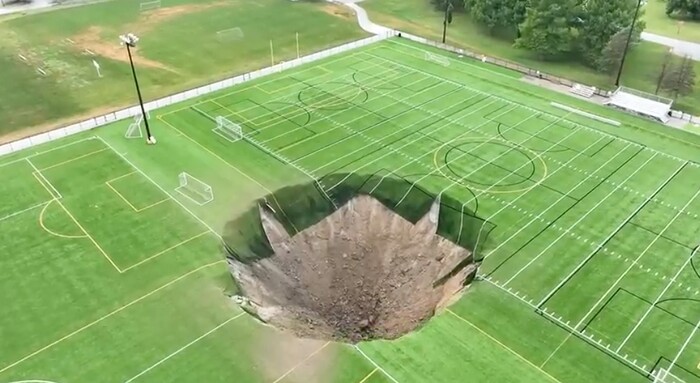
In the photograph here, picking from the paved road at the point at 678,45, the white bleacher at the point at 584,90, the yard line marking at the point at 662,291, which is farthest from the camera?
the paved road at the point at 678,45

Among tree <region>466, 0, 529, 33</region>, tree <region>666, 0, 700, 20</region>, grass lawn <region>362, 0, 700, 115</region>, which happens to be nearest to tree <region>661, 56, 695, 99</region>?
grass lawn <region>362, 0, 700, 115</region>

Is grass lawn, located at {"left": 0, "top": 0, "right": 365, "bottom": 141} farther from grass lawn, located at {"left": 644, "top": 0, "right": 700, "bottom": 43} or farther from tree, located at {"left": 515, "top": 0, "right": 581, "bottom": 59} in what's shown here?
grass lawn, located at {"left": 644, "top": 0, "right": 700, "bottom": 43}

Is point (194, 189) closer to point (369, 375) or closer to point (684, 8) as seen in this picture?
point (369, 375)

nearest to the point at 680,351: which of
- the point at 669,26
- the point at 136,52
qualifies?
the point at 136,52

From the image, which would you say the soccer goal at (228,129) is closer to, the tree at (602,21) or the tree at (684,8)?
the tree at (602,21)

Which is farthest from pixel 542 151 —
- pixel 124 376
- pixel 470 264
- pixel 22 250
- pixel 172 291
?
pixel 22 250

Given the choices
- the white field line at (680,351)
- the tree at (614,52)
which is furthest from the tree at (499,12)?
the white field line at (680,351)
